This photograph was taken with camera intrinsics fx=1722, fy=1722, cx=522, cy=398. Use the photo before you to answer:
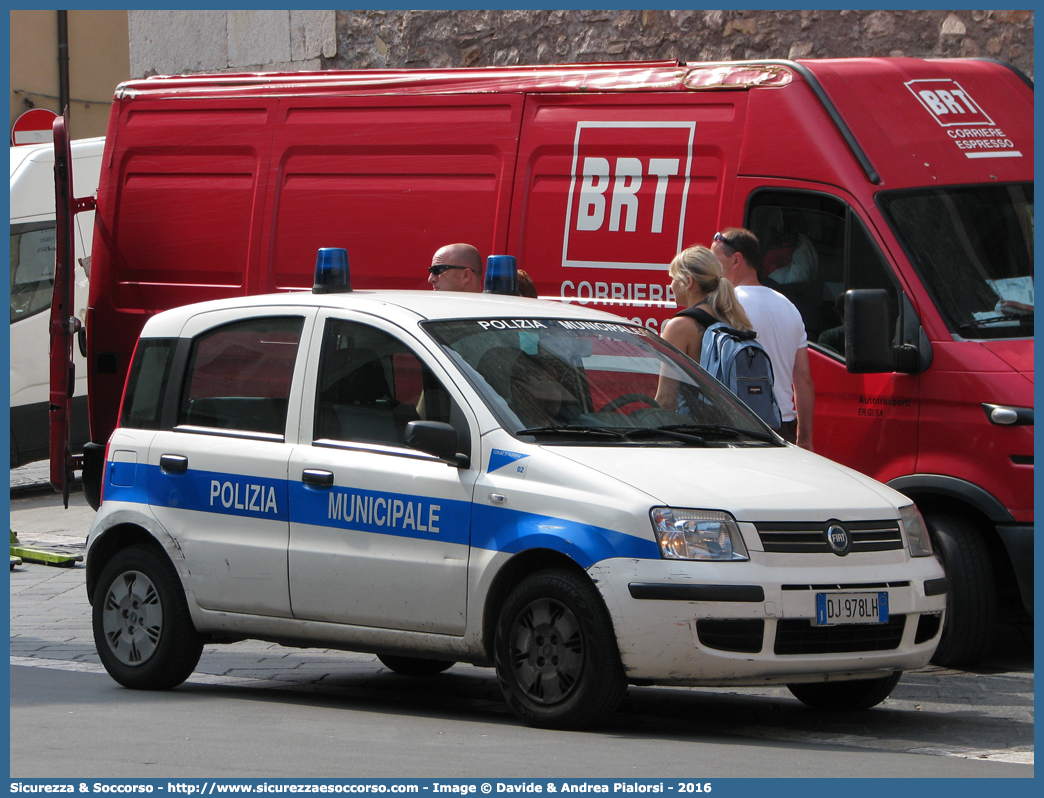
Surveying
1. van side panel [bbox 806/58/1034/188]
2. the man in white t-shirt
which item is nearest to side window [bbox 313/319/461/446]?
the man in white t-shirt

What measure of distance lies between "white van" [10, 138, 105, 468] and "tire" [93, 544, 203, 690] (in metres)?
8.61

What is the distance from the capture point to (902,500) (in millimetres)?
6461

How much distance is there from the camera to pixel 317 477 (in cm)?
667

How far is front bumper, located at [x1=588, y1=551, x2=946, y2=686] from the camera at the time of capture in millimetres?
5793

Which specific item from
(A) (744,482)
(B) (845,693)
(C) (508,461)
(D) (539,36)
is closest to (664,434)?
(A) (744,482)

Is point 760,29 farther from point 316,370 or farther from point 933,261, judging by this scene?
point 316,370

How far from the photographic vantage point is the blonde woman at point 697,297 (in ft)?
25.0

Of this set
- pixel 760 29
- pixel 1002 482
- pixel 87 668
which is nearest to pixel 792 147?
pixel 1002 482

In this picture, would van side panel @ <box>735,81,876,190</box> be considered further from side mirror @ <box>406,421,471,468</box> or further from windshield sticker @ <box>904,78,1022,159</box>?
side mirror @ <box>406,421,471,468</box>

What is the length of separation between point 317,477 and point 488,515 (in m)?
0.82

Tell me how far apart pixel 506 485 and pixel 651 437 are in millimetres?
632

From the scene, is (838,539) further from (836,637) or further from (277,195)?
(277,195)
